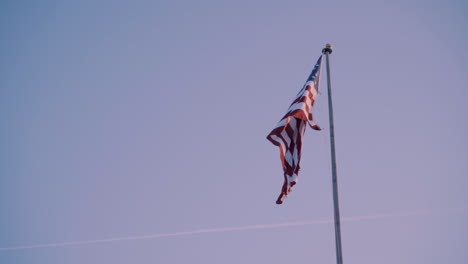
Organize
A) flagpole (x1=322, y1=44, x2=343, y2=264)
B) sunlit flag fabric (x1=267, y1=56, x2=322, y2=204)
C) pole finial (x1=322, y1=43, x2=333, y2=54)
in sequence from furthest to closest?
pole finial (x1=322, y1=43, x2=333, y2=54) < sunlit flag fabric (x1=267, y1=56, x2=322, y2=204) < flagpole (x1=322, y1=44, x2=343, y2=264)

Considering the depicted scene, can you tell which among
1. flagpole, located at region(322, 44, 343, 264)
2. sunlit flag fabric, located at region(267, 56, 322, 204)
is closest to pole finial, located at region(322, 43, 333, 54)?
flagpole, located at region(322, 44, 343, 264)

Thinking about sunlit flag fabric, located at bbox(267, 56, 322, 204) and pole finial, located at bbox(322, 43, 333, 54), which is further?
pole finial, located at bbox(322, 43, 333, 54)

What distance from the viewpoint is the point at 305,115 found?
1241 cm

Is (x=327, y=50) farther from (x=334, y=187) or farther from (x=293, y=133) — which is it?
(x=334, y=187)

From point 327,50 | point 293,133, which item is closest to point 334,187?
point 293,133

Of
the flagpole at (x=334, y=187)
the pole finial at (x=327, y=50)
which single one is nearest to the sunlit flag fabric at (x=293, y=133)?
the flagpole at (x=334, y=187)

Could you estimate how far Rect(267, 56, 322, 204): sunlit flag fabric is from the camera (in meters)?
12.3

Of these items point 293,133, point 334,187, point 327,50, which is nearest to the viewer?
point 334,187

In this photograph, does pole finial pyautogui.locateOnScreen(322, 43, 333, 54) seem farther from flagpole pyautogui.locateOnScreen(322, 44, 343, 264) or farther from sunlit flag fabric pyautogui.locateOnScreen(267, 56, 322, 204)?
sunlit flag fabric pyautogui.locateOnScreen(267, 56, 322, 204)

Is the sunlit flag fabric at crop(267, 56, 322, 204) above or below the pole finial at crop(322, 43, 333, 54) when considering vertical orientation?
below

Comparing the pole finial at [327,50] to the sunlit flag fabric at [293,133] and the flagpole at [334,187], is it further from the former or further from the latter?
the sunlit flag fabric at [293,133]

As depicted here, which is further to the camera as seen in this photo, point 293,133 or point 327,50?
point 327,50

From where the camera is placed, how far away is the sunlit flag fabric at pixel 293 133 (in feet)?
40.2

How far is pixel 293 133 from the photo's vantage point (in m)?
13.1
